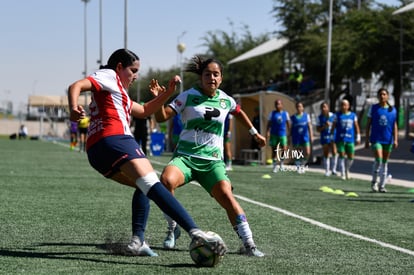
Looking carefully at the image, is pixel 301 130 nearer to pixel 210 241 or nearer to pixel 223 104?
pixel 223 104

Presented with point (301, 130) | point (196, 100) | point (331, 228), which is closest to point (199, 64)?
point (196, 100)

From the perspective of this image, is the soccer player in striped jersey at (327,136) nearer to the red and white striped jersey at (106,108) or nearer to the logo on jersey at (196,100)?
the logo on jersey at (196,100)

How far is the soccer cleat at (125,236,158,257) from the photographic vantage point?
6812 mm

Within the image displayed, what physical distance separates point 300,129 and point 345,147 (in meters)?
1.62

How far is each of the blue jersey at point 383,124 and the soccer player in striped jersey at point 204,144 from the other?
8584mm

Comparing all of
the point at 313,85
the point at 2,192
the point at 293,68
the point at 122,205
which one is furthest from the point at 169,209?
the point at 293,68

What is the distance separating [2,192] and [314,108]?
112ft

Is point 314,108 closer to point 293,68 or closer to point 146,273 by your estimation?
point 293,68

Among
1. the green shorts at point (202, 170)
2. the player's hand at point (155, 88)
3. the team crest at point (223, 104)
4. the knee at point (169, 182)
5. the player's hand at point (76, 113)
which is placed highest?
the player's hand at point (155, 88)

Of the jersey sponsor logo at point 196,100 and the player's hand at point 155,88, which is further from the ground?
the player's hand at point 155,88

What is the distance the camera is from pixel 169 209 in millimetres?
6270

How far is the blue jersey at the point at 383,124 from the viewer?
15.5 meters

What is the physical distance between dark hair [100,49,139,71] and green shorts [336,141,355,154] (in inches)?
542

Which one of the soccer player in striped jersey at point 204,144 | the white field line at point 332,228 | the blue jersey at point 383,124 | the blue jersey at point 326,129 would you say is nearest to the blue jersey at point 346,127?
the blue jersey at point 326,129
